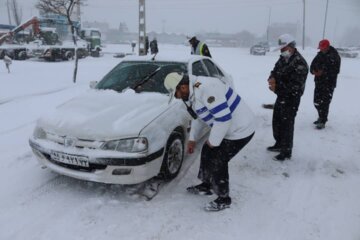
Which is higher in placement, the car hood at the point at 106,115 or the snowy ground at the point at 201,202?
the car hood at the point at 106,115

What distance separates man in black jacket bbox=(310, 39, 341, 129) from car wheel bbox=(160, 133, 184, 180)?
3431mm

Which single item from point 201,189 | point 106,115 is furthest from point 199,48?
point 201,189

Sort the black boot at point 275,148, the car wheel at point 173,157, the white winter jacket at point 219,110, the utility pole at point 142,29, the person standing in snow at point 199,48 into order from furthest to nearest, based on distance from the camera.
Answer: the utility pole at point 142,29
the person standing in snow at point 199,48
the black boot at point 275,148
the car wheel at point 173,157
the white winter jacket at point 219,110

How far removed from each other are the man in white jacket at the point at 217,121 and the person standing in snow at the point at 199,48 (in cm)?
489

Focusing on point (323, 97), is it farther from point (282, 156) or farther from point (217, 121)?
point (217, 121)

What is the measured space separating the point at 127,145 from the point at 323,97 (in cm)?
436

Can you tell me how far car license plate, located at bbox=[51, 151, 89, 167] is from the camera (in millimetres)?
3400

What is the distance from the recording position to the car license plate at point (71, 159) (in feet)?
11.2

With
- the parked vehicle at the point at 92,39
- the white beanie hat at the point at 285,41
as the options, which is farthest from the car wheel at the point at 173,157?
the parked vehicle at the point at 92,39

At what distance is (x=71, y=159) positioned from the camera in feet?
11.3

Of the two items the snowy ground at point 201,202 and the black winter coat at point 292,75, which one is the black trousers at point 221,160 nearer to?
the snowy ground at point 201,202

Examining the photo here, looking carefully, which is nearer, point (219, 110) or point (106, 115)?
point (219, 110)

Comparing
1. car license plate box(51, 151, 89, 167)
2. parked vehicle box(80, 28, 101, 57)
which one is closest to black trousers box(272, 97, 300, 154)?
car license plate box(51, 151, 89, 167)

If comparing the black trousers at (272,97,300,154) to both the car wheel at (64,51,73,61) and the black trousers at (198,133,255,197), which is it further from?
the car wheel at (64,51,73,61)
